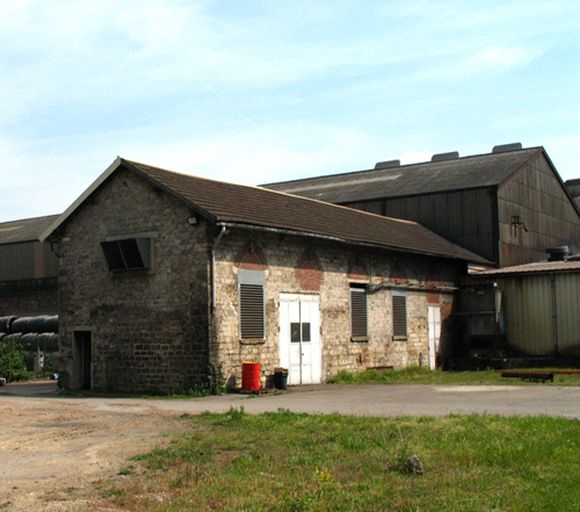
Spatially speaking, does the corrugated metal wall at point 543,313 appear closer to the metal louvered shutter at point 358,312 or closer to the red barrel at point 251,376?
the metal louvered shutter at point 358,312

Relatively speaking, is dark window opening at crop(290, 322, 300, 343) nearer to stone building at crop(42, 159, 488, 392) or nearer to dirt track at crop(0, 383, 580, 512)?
stone building at crop(42, 159, 488, 392)

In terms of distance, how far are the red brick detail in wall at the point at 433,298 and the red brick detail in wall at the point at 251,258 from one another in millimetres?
10222

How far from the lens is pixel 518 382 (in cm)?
2288

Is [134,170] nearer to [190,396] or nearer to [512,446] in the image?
[190,396]

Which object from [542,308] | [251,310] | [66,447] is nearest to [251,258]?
[251,310]

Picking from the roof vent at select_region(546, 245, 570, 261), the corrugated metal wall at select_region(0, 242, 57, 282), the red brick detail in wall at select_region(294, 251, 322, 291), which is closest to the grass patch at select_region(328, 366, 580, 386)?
the red brick detail in wall at select_region(294, 251, 322, 291)

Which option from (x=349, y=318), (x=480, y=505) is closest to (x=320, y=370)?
(x=349, y=318)

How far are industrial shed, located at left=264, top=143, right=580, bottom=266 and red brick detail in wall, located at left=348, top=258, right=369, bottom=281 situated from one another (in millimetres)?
11396

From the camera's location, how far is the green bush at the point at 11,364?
2978cm

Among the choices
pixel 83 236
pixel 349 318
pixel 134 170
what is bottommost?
pixel 349 318

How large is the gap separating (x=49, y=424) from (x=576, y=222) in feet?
125

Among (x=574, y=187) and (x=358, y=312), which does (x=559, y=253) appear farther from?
(x=574, y=187)

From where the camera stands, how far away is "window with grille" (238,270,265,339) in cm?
2220

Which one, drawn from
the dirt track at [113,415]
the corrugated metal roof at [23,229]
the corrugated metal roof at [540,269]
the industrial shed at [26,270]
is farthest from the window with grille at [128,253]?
the corrugated metal roof at [23,229]
